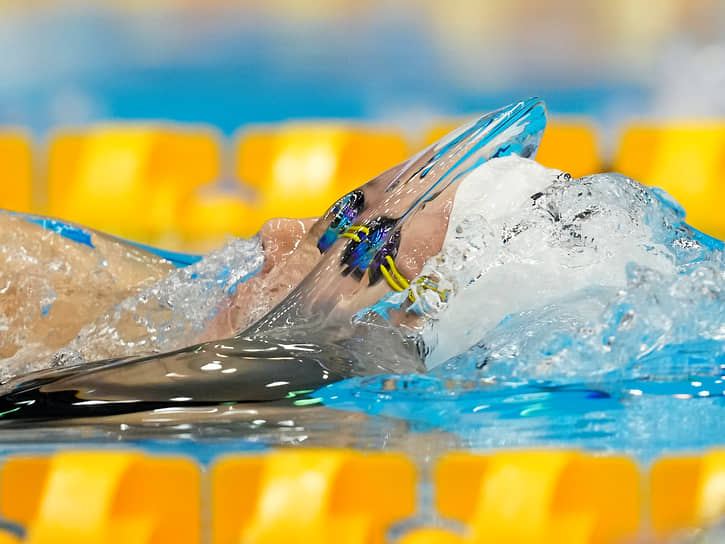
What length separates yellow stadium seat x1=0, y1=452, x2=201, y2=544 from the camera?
0.99m

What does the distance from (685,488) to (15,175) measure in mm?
2291

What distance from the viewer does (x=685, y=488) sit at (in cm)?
96

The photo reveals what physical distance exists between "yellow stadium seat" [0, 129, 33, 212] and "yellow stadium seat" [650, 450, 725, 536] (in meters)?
2.22

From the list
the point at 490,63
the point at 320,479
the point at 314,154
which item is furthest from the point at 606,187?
the point at 490,63

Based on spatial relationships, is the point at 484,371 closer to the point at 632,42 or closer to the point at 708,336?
the point at 708,336

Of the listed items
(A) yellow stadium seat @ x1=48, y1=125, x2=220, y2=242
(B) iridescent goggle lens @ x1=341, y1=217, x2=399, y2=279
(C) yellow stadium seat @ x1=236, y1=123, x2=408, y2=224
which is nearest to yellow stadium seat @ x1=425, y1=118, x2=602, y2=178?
(C) yellow stadium seat @ x1=236, y1=123, x2=408, y2=224

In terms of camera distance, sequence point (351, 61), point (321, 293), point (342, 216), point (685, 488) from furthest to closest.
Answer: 1. point (351, 61)
2. point (342, 216)
3. point (321, 293)
4. point (685, 488)

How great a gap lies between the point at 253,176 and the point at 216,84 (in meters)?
1.37

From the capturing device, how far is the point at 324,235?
131cm

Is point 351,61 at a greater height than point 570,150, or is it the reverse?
point 351,61

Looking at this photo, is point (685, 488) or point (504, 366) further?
point (504, 366)

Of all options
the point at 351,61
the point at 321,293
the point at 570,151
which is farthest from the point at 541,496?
the point at 351,61

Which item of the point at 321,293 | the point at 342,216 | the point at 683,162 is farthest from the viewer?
the point at 683,162

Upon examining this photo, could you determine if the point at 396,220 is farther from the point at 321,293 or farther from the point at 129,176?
the point at 129,176
